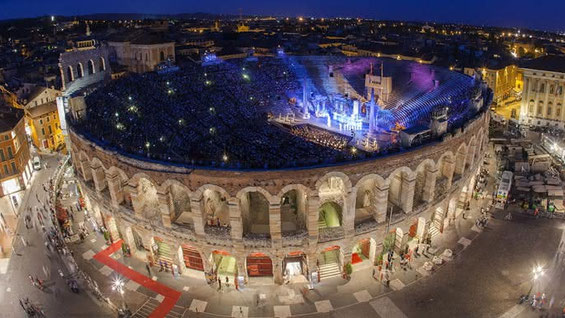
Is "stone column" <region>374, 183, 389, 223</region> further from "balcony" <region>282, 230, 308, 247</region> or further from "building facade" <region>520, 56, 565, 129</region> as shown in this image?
"building facade" <region>520, 56, 565, 129</region>

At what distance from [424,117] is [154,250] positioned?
3669cm

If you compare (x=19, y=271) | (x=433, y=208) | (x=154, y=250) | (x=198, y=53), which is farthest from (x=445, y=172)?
(x=198, y=53)

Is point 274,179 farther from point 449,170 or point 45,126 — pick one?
point 45,126

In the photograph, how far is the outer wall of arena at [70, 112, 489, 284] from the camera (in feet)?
113

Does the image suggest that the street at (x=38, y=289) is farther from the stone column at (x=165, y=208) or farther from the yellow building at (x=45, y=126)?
the yellow building at (x=45, y=126)

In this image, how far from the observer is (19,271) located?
1610 inches

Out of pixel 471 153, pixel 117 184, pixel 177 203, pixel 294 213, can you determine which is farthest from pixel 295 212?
pixel 471 153

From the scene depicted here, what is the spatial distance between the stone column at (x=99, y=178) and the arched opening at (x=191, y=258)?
1158 centimetres

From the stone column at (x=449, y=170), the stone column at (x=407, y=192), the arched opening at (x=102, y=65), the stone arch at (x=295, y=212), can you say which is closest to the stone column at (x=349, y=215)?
the stone arch at (x=295, y=212)

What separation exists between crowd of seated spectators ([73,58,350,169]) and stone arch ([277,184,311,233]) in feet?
12.6

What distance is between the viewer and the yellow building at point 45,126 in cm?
6938

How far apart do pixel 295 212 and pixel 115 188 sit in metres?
17.7

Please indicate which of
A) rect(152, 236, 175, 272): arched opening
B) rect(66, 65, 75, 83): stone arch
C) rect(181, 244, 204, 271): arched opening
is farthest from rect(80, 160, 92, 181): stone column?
rect(66, 65, 75, 83): stone arch

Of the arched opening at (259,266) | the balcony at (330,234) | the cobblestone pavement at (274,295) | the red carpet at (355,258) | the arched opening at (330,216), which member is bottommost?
the cobblestone pavement at (274,295)
